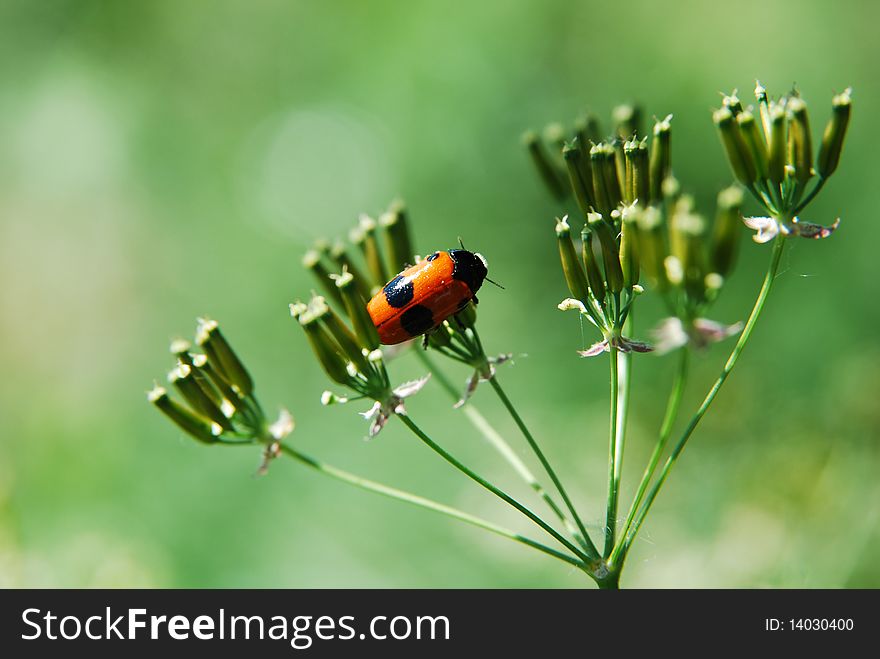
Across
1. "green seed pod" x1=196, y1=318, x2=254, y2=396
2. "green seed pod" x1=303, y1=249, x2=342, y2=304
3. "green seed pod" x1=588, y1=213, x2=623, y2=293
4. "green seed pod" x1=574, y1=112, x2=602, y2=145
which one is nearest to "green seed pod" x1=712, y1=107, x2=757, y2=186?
"green seed pod" x1=588, y1=213, x2=623, y2=293

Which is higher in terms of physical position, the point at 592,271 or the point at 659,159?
the point at 659,159

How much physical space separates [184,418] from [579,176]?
262 centimetres

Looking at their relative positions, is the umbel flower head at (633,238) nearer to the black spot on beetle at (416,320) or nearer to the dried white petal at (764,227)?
the dried white petal at (764,227)

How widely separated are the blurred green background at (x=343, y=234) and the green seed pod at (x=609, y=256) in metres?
3.35

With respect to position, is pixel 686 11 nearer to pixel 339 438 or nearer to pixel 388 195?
pixel 388 195

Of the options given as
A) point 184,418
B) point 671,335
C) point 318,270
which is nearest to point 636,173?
point 671,335

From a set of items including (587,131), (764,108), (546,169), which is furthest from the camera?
(546,169)

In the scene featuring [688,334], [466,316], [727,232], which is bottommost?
[688,334]

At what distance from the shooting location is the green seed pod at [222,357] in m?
4.96

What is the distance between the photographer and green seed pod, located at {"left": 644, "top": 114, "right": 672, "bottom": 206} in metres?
4.81

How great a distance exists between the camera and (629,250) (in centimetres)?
436

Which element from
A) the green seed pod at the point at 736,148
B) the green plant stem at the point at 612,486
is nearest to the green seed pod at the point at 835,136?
the green seed pod at the point at 736,148

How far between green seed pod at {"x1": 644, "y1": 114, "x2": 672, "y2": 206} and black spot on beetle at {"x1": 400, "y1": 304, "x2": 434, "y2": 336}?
1.36 metres

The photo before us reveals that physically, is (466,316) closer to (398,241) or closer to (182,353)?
(398,241)
